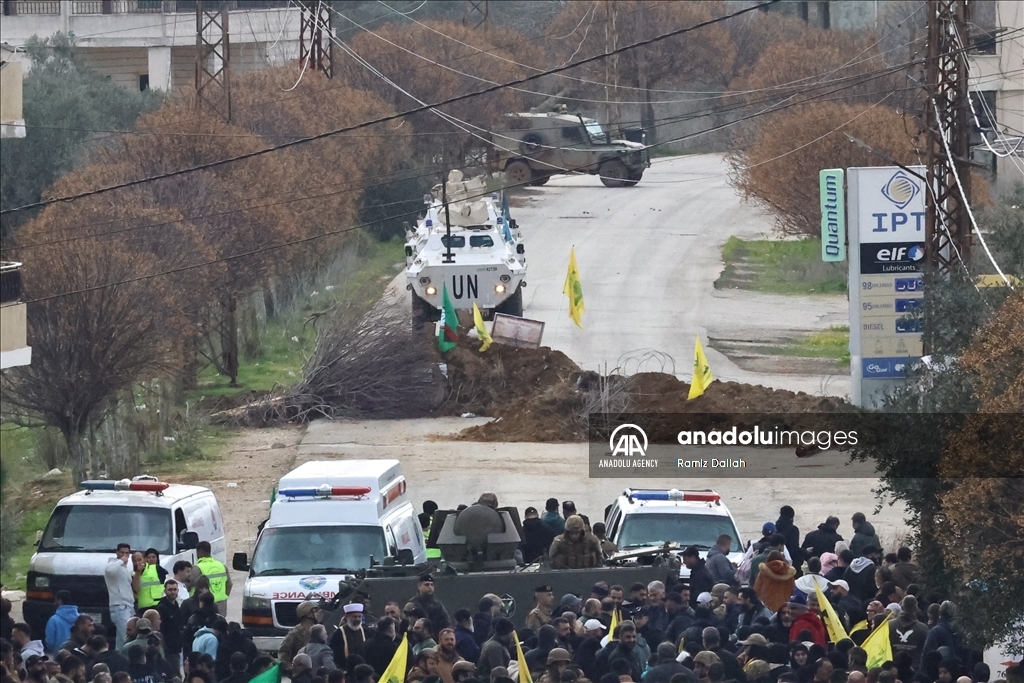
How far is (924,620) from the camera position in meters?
14.1

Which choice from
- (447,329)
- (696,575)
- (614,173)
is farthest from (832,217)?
(614,173)

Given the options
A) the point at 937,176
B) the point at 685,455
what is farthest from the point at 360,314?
the point at 937,176

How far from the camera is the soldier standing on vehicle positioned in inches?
625

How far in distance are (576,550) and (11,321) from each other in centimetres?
769

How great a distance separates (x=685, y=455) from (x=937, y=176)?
340 inches

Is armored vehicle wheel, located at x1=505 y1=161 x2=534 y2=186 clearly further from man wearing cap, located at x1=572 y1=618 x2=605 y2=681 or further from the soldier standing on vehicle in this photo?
man wearing cap, located at x1=572 y1=618 x2=605 y2=681

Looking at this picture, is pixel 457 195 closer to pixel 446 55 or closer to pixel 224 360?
pixel 224 360

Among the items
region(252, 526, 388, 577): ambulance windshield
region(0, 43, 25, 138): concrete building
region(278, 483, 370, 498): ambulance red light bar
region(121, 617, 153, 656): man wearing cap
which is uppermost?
region(0, 43, 25, 138): concrete building

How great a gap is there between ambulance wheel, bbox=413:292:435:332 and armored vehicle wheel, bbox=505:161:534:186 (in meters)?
10.4

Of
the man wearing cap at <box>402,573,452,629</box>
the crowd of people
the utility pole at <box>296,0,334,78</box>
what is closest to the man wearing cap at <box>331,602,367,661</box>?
the crowd of people

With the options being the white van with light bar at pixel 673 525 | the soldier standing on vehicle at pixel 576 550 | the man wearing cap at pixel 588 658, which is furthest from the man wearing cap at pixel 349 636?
the white van with light bar at pixel 673 525

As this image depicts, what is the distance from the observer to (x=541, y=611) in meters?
14.2

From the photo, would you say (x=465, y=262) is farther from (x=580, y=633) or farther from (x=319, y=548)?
(x=580, y=633)

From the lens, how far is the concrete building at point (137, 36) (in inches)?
2222
